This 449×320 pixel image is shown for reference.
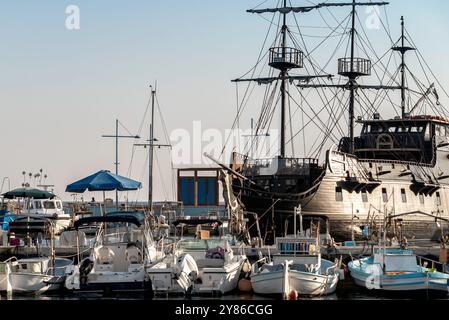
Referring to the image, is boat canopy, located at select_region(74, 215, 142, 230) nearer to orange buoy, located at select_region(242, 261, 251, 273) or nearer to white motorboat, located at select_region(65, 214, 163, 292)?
white motorboat, located at select_region(65, 214, 163, 292)

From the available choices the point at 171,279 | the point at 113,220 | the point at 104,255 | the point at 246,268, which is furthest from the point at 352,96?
the point at 171,279

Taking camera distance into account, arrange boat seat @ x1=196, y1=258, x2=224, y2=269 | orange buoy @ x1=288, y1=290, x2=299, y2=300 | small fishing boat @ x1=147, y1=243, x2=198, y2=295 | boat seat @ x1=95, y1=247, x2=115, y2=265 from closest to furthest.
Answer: orange buoy @ x1=288, y1=290, x2=299, y2=300 < small fishing boat @ x1=147, y1=243, x2=198, y2=295 < boat seat @ x1=95, y1=247, x2=115, y2=265 < boat seat @ x1=196, y1=258, x2=224, y2=269

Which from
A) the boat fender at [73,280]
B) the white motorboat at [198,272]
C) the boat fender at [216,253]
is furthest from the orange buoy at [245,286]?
the boat fender at [73,280]

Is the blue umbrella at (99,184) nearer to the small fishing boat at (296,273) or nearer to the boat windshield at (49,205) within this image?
the small fishing boat at (296,273)

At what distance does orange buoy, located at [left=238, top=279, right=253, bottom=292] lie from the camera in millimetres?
34406

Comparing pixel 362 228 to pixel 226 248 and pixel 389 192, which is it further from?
pixel 226 248

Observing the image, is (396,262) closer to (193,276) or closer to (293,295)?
(293,295)

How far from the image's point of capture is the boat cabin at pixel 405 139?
63500mm

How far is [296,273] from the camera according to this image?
106 feet

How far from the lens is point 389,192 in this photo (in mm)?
57562

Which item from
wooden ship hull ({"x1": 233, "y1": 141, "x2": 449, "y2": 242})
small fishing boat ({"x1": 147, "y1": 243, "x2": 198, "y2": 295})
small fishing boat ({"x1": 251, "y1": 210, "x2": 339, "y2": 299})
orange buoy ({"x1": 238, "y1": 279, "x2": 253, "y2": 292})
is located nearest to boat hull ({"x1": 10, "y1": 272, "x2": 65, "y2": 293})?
small fishing boat ({"x1": 147, "y1": 243, "x2": 198, "y2": 295})

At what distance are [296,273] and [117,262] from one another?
7.46 metres

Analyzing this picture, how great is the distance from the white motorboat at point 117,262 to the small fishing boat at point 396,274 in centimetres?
832
